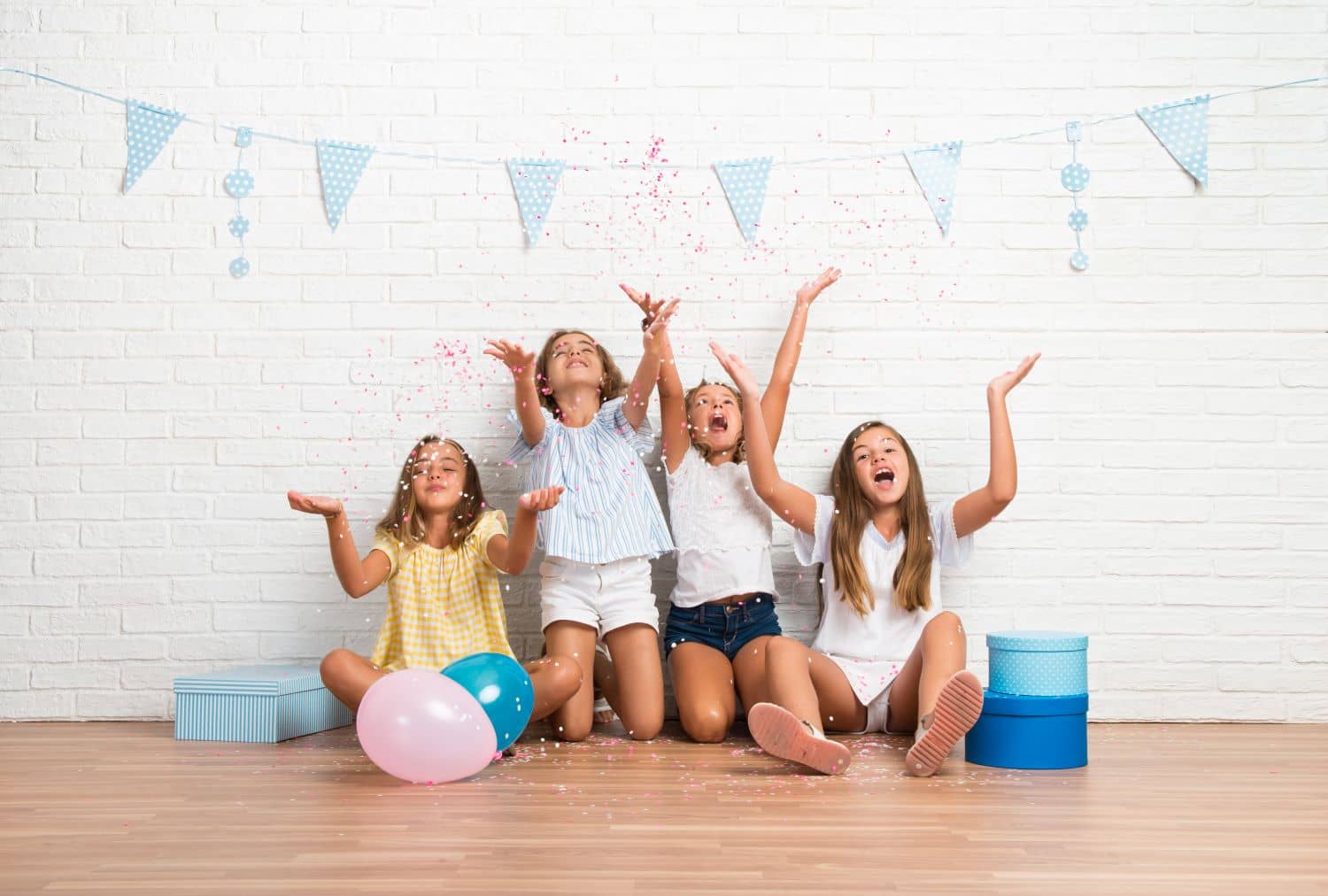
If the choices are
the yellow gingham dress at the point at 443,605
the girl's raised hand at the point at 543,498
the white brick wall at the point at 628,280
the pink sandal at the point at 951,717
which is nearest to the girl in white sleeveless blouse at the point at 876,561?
the white brick wall at the point at 628,280

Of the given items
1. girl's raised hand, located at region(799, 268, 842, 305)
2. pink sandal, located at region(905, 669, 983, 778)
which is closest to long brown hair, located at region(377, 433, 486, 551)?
girl's raised hand, located at region(799, 268, 842, 305)

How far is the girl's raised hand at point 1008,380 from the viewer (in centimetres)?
309

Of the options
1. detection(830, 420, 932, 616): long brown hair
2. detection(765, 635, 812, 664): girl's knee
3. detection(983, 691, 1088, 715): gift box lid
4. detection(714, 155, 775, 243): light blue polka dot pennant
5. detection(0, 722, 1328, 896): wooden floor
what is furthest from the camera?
detection(714, 155, 775, 243): light blue polka dot pennant

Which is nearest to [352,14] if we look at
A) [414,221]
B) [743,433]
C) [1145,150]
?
[414,221]

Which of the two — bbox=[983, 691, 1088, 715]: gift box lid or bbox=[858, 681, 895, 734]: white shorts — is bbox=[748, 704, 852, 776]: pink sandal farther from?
bbox=[858, 681, 895, 734]: white shorts

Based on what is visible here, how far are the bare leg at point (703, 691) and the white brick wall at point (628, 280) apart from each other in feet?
1.16

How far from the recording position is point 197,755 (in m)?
2.76

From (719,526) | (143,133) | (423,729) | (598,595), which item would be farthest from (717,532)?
(143,133)

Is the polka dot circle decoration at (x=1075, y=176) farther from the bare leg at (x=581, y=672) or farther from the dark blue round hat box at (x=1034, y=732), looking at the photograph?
the bare leg at (x=581, y=672)

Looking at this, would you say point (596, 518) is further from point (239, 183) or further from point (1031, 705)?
point (239, 183)

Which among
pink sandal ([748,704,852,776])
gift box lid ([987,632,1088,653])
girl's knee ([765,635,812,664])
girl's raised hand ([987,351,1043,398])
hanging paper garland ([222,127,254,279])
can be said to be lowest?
pink sandal ([748,704,852,776])

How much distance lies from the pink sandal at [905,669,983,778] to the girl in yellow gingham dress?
2.96 feet

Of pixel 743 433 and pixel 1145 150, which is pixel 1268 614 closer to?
pixel 1145 150

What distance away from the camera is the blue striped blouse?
3.14 meters
